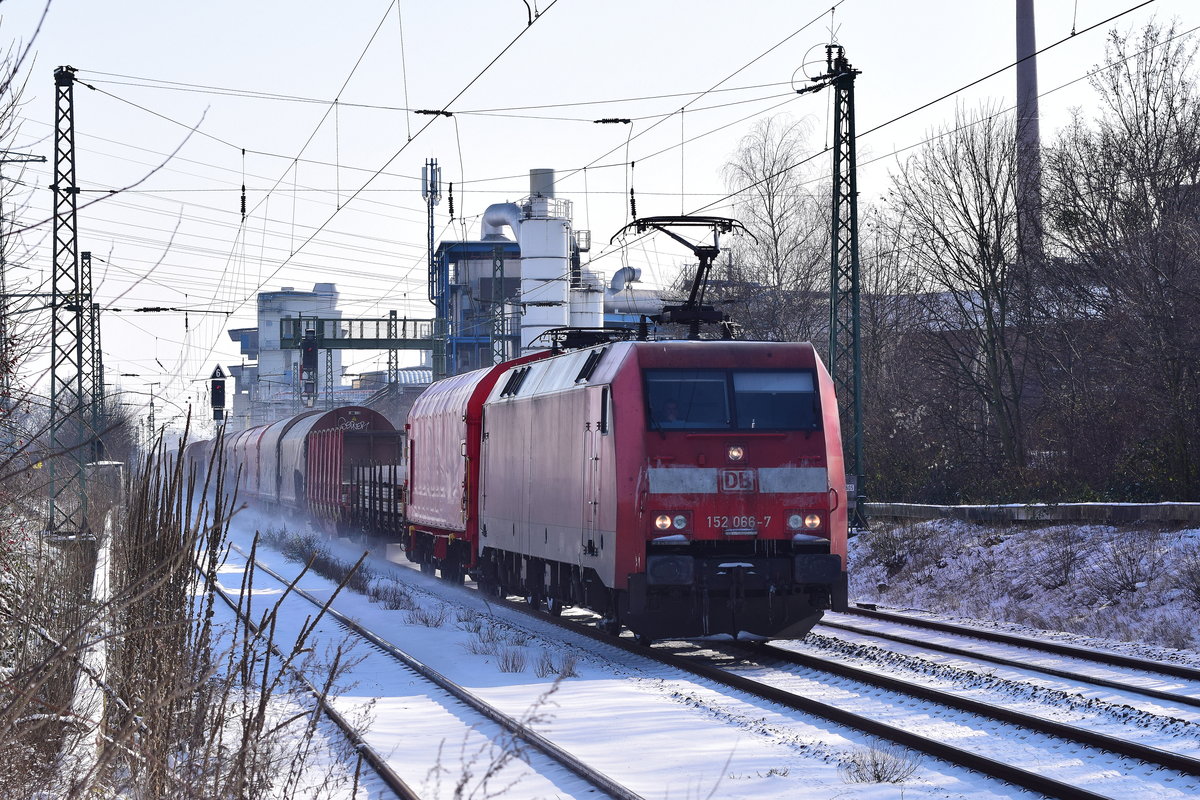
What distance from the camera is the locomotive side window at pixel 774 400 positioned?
44.3 ft

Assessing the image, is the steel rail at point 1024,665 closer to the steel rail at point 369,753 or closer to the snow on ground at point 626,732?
the snow on ground at point 626,732

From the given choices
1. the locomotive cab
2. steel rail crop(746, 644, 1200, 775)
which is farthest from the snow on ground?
steel rail crop(746, 644, 1200, 775)

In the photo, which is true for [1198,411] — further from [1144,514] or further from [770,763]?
[770,763]

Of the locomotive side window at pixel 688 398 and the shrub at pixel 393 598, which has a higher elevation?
the locomotive side window at pixel 688 398

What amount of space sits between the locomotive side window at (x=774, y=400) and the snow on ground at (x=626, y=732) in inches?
105

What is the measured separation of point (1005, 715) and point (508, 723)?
3623 millimetres

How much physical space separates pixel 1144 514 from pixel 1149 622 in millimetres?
3916

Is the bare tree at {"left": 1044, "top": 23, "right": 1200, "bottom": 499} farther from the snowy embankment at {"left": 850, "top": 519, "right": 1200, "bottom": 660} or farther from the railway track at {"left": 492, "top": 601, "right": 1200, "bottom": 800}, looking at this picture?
the railway track at {"left": 492, "top": 601, "right": 1200, "bottom": 800}

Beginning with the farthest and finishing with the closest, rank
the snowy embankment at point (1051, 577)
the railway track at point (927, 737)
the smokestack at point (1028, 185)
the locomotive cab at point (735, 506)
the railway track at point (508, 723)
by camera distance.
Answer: the smokestack at point (1028, 185), the snowy embankment at point (1051, 577), the locomotive cab at point (735, 506), the railway track at point (927, 737), the railway track at point (508, 723)

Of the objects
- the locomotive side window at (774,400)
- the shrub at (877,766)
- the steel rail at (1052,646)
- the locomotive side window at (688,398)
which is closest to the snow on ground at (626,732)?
the shrub at (877,766)

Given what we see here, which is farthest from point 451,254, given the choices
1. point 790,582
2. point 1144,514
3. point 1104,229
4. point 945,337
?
point 790,582

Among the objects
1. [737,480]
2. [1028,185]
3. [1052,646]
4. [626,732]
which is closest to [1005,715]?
[626,732]

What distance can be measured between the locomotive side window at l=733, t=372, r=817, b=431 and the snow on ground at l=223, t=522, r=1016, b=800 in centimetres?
266

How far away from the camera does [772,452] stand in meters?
13.4
